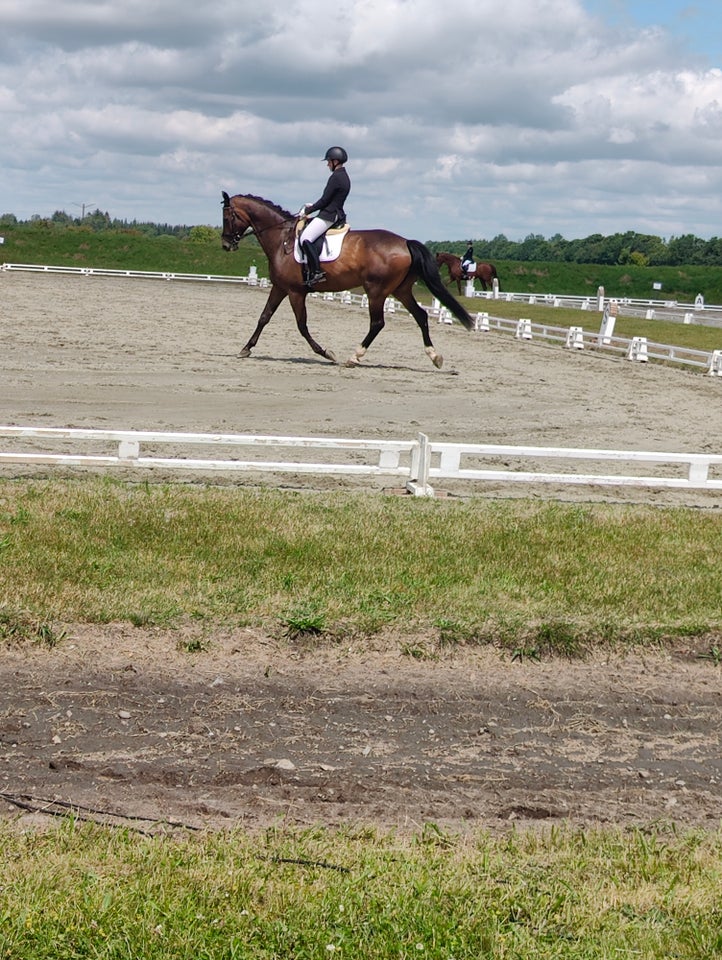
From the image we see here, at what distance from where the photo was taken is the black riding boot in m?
19.4

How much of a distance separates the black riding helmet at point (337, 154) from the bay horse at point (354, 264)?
1.48 m

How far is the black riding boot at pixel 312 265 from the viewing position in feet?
63.6

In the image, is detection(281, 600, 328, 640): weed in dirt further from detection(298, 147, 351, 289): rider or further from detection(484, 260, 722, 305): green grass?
detection(484, 260, 722, 305): green grass

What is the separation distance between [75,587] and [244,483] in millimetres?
3811

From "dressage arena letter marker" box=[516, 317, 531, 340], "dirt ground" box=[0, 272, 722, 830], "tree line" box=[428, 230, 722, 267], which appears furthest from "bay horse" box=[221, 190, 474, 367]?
"tree line" box=[428, 230, 722, 267]

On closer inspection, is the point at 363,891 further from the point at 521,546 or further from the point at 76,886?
the point at 521,546

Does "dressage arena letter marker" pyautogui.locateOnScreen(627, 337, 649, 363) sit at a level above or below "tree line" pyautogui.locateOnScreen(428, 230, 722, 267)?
below

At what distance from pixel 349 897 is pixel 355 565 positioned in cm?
408

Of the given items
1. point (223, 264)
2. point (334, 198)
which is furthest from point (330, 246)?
point (223, 264)

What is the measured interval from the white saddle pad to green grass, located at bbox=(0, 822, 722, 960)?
52.2 feet

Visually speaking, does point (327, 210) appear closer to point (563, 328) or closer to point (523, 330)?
point (523, 330)

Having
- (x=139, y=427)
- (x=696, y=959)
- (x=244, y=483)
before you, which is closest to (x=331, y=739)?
(x=696, y=959)

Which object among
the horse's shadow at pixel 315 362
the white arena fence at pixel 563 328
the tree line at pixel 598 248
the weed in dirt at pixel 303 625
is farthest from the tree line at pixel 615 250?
the weed in dirt at pixel 303 625

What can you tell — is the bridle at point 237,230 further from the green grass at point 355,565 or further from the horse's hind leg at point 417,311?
the green grass at point 355,565
